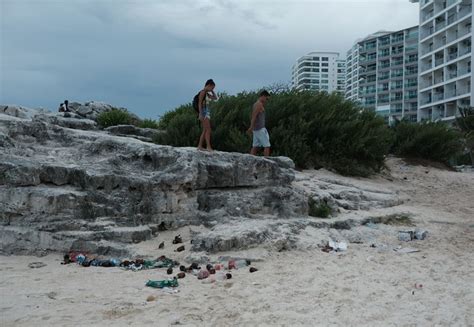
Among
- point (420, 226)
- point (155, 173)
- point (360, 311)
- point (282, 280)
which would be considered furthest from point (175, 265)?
point (420, 226)

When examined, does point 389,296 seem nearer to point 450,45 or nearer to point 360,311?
point 360,311

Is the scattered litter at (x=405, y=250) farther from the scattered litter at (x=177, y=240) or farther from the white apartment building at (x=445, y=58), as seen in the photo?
the white apartment building at (x=445, y=58)

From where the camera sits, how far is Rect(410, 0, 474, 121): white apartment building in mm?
54156

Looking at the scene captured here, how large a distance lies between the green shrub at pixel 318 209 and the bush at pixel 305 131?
10.4 ft

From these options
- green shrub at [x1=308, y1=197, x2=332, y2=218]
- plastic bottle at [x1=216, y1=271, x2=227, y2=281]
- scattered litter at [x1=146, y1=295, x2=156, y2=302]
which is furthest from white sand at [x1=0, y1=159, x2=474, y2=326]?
green shrub at [x1=308, y1=197, x2=332, y2=218]

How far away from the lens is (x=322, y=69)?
121m

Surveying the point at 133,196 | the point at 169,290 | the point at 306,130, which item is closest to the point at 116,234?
the point at 133,196

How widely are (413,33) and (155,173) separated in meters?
77.5

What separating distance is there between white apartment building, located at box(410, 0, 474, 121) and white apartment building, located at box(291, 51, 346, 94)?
137 feet

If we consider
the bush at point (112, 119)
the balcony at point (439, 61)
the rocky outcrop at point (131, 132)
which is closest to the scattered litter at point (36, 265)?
the rocky outcrop at point (131, 132)

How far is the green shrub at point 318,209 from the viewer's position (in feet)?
28.0

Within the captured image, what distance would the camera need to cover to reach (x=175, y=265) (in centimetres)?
623

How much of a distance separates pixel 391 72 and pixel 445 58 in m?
21.0

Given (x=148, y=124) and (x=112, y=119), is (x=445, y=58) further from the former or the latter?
(x=112, y=119)
